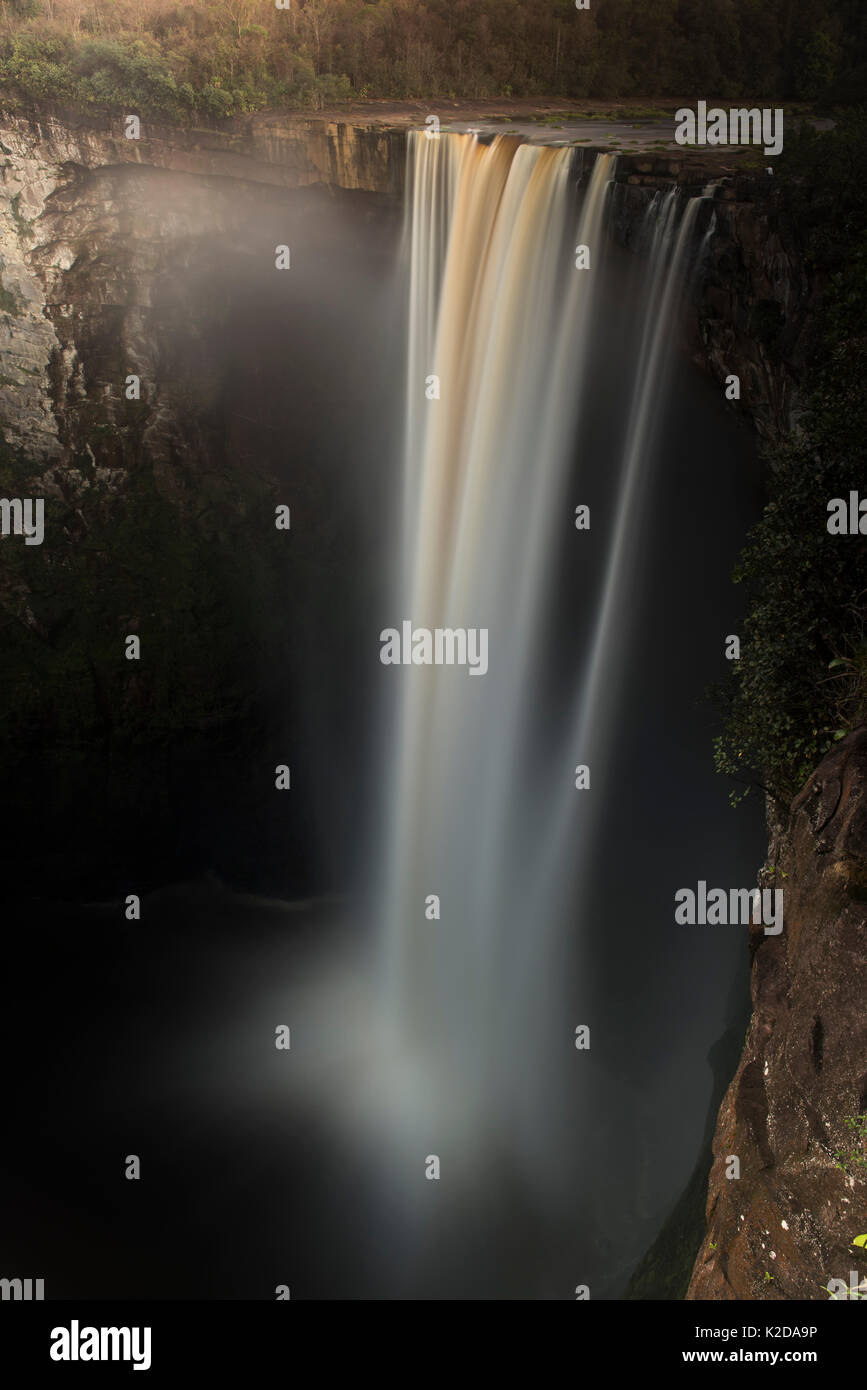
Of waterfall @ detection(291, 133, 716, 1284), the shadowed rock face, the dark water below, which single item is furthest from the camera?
waterfall @ detection(291, 133, 716, 1284)

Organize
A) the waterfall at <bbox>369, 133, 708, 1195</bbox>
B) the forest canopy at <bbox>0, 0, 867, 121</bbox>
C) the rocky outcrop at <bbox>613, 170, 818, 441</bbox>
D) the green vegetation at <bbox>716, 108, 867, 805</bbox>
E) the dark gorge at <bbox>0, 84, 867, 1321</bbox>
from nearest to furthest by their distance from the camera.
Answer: the green vegetation at <bbox>716, 108, 867, 805</bbox> < the dark gorge at <bbox>0, 84, 867, 1321</bbox> < the rocky outcrop at <bbox>613, 170, 818, 441</bbox> < the waterfall at <bbox>369, 133, 708, 1195</bbox> < the forest canopy at <bbox>0, 0, 867, 121</bbox>

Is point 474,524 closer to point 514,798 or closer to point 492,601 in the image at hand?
point 492,601

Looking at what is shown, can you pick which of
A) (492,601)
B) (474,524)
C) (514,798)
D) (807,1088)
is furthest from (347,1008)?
(807,1088)

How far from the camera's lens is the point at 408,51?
1997cm

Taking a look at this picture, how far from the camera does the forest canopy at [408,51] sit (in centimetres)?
1822

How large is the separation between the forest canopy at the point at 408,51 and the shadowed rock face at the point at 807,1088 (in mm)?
16394

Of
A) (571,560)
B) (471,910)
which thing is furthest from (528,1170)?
(571,560)

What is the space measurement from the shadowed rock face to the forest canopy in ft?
53.8

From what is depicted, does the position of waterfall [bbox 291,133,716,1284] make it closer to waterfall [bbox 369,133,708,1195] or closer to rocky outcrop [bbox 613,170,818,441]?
waterfall [bbox 369,133,708,1195]

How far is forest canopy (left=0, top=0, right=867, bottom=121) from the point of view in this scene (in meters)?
18.2

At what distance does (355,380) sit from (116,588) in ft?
24.5

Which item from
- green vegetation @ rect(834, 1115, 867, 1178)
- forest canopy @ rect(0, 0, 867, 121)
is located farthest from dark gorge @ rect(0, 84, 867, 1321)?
forest canopy @ rect(0, 0, 867, 121)

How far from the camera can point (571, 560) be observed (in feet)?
51.5

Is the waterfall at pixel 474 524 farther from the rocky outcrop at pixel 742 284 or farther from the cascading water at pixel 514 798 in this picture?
the rocky outcrop at pixel 742 284
